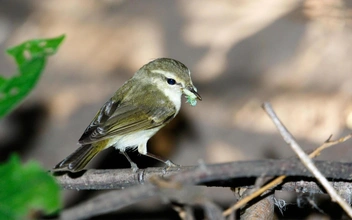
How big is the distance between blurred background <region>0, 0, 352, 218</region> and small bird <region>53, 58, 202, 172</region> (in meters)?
0.83

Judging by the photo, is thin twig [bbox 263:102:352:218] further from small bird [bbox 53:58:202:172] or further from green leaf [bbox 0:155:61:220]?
small bird [bbox 53:58:202:172]

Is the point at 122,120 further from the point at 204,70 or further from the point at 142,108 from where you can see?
the point at 204,70

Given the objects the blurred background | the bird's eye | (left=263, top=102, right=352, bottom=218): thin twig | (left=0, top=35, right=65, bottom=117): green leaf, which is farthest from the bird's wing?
(left=0, top=35, right=65, bottom=117): green leaf

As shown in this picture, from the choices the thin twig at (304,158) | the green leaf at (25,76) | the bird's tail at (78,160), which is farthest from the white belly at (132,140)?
the green leaf at (25,76)

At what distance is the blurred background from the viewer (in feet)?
12.7

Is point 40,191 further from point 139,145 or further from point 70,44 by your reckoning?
point 70,44

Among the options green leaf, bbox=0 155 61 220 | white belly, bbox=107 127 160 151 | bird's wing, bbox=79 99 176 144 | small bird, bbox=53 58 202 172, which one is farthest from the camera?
white belly, bbox=107 127 160 151

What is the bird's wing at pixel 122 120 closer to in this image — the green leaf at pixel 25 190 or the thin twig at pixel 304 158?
the thin twig at pixel 304 158

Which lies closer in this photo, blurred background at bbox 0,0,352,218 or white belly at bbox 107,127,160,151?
white belly at bbox 107,127,160,151

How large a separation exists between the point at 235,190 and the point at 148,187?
3.31ft

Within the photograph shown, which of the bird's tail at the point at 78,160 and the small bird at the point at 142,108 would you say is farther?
the small bird at the point at 142,108

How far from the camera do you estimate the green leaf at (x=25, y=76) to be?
898 mm

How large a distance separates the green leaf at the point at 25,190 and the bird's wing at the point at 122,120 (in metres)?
1.72

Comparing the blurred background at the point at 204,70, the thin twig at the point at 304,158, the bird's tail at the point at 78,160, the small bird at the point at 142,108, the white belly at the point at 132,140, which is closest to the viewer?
the thin twig at the point at 304,158
